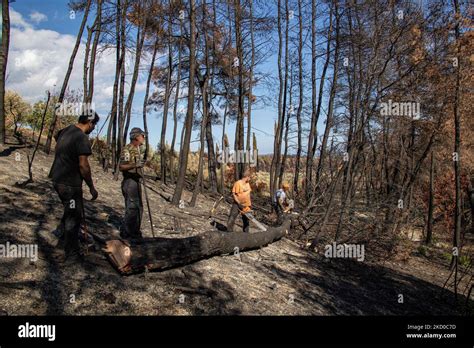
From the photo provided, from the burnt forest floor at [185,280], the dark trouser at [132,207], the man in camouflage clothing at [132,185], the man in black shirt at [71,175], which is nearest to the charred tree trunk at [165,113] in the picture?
the burnt forest floor at [185,280]

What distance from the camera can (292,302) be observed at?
19.5 feet

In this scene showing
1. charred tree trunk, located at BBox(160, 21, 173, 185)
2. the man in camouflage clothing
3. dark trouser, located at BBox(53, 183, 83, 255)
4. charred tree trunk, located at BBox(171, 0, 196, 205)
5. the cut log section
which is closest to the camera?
dark trouser, located at BBox(53, 183, 83, 255)

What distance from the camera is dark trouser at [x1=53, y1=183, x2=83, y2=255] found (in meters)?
5.01

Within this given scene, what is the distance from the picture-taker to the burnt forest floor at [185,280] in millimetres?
4434

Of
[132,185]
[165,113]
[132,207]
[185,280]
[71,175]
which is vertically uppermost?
[165,113]

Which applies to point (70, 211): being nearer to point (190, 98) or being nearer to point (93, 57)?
point (190, 98)

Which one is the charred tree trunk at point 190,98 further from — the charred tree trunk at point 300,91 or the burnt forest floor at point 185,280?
the charred tree trunk at point 300,91

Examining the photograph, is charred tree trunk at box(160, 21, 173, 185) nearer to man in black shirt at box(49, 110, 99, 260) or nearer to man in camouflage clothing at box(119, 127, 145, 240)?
man in camouflage clothing at box(119, 127, 145, 240)

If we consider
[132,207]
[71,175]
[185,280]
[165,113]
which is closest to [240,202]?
[132,207]

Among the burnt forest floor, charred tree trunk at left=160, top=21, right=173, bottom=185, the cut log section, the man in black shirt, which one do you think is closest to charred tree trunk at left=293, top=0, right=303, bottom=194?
charred tree trunk at left=160, top=21, right=173, bottom=185

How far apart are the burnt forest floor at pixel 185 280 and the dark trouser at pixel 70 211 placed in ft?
1.10

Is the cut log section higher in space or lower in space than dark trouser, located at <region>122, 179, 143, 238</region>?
lower

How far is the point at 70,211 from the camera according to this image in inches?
197

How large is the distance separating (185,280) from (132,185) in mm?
1798
